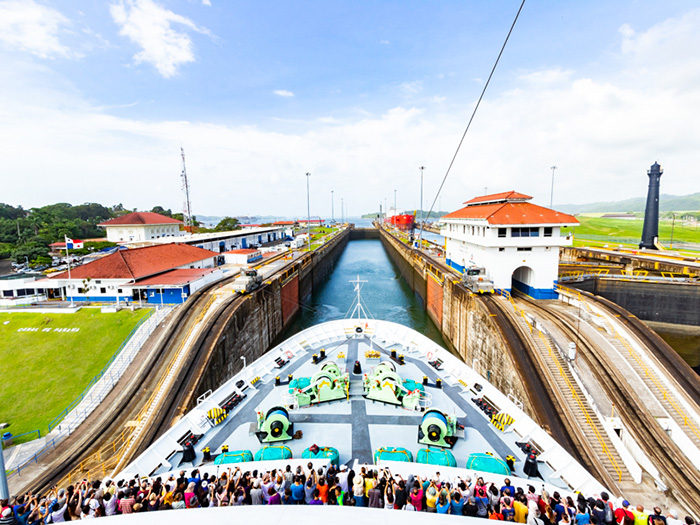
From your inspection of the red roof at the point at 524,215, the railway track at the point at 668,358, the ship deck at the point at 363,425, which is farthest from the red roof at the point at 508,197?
the ship deck at the point at 363,425

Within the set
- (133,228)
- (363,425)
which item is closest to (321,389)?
(363,425)

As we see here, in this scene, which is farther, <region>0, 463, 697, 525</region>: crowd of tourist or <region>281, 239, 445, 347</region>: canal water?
<region>281, 239, 445, 347</region>: canal water

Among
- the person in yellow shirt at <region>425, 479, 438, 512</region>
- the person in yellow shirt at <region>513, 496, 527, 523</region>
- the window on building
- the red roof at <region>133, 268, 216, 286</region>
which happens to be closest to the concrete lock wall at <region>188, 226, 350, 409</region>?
the red roof at <region>133, 268, 216, 286</region>

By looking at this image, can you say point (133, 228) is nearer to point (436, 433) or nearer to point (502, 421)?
point (436, 433)

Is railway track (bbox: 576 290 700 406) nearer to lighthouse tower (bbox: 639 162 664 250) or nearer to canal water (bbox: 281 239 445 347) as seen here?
canal water (bbox: 281 239 445 347)

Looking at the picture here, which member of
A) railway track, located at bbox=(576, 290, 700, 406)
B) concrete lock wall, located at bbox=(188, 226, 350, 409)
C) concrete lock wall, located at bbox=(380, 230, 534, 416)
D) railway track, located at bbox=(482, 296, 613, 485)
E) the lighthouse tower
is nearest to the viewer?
railway track, located at bbox=(482, 296, 613, 485)

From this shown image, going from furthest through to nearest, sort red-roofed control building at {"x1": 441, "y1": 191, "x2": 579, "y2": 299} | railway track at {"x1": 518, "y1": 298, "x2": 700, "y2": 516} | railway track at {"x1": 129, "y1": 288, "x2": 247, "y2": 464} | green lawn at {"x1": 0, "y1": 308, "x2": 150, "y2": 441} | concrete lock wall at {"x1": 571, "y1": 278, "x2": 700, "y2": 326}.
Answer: concrete lock wall at {"x1": 571, "y1": 278, "x2": 700, "y2": 326}
red-roofed control building at {"x1": 441, "y1": 191, "x2": 579, "y2": 299}
green lawn at {"x1": 0, "y1": 308, "x2": 150, "y2": 441}
railway track at {"x1": 129, "y1": 288, "x2": 247, "y2": 464}
railway track at {"x1": 518, "y1": 298, "x2": 700, "y2": 516}

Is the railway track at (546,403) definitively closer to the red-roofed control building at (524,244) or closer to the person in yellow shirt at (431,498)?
the red-roofed control building at (524,244)
